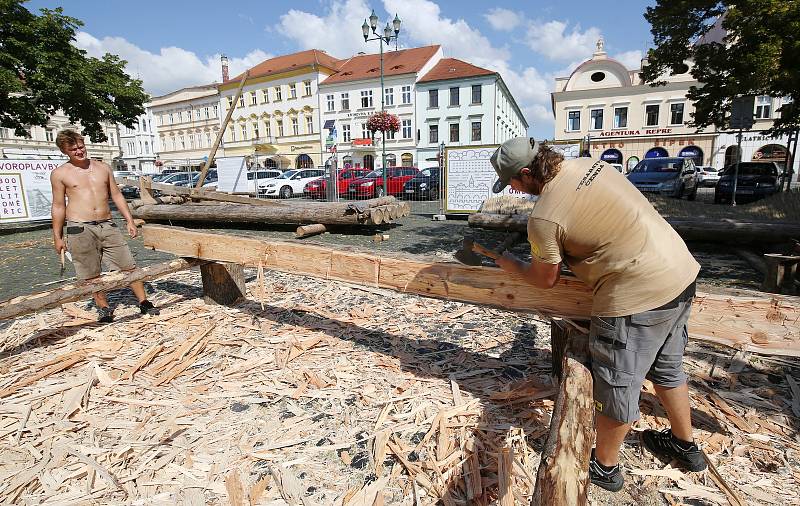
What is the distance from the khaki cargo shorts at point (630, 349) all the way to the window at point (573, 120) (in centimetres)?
4187

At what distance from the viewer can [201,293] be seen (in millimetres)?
5602

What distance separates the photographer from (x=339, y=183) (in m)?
19.7

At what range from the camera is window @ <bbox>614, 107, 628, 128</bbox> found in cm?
3828

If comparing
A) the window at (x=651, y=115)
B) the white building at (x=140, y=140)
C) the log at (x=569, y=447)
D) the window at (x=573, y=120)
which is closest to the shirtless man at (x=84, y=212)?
the log at (x=569, y=447)

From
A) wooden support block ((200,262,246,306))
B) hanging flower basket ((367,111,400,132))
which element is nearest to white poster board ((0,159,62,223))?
wooden support block ((200,262,246,306))

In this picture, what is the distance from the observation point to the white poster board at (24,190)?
1136cm

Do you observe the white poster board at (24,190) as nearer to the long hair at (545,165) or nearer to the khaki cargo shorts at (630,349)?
the long hair at (545,165)

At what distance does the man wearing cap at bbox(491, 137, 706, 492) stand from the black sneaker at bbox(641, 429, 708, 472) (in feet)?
0.98

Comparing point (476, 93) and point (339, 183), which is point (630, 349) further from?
point (476, 93)

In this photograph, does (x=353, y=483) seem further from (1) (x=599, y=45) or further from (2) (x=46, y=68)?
(1) (x=599, y=45)

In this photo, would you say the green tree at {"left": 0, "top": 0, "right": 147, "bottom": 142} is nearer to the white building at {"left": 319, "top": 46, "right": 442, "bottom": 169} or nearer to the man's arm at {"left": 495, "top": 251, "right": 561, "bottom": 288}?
the man's arm at {"left": 495, "top": 251, "right": 561, "bottom": 288}

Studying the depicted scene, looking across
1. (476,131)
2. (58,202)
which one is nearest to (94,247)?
(58,202)

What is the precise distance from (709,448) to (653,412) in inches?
14.6

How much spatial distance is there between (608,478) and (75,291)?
163 inches
